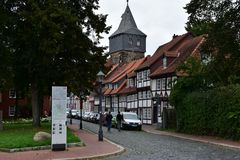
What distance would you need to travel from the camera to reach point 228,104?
33.4m

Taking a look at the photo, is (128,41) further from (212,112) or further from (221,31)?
(221,31)

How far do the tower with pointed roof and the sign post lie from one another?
316 ft

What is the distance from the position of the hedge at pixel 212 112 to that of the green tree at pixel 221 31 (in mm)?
1698

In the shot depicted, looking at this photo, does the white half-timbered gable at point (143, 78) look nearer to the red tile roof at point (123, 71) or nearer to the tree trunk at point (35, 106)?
the red tile roof at point (123, 71)

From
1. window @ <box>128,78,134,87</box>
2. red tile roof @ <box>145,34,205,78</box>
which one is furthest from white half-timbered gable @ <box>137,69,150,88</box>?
window @ <box>128,78,134,87</box>

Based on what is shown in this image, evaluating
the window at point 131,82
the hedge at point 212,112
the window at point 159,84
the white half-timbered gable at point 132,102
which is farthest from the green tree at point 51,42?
the window at point 131,82

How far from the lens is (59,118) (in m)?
23.3

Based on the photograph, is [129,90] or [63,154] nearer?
[63,154]

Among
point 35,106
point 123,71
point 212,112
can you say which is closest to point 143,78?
point 123,71

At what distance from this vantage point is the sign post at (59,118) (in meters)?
23.2

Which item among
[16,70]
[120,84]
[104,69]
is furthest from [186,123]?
[120,84]

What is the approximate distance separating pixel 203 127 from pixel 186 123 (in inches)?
151

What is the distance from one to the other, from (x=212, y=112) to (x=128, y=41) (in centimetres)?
8639

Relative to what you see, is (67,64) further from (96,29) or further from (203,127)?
Answer: (203,127)
